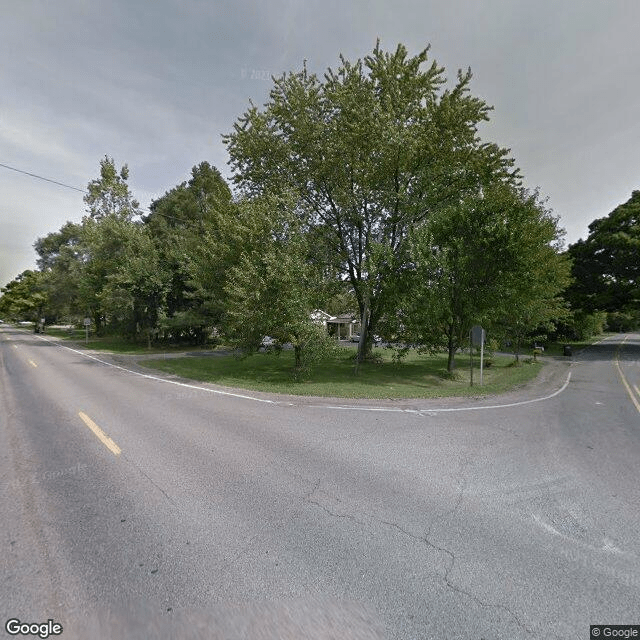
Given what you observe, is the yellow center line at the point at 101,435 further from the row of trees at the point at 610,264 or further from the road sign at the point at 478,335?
the row of trees at the point at 610,264

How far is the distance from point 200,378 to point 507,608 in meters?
12.9

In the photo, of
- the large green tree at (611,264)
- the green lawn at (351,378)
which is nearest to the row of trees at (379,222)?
the green lawn at (351,378)

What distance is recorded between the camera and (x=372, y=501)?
3.99 meters

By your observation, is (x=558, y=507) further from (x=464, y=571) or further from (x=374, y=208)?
(x=374, y=208)

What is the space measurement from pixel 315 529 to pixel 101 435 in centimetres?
489

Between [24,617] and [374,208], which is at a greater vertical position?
[374,208]

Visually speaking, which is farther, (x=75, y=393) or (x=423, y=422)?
(x=75, y=393)

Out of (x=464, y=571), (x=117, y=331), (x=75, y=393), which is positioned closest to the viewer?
(x=464, y=571)

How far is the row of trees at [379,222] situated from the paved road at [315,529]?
7.57 meters

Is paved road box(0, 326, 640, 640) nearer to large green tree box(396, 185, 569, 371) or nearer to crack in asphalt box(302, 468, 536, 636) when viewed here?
crack in asphalt box(302, 468, 536, 636)

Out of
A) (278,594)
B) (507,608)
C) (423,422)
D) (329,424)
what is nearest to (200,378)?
(329,424)

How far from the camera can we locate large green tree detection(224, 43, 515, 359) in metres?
15.2

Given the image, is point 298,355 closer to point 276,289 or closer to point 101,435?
point 276,289

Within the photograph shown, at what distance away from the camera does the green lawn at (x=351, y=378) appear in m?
11.3
